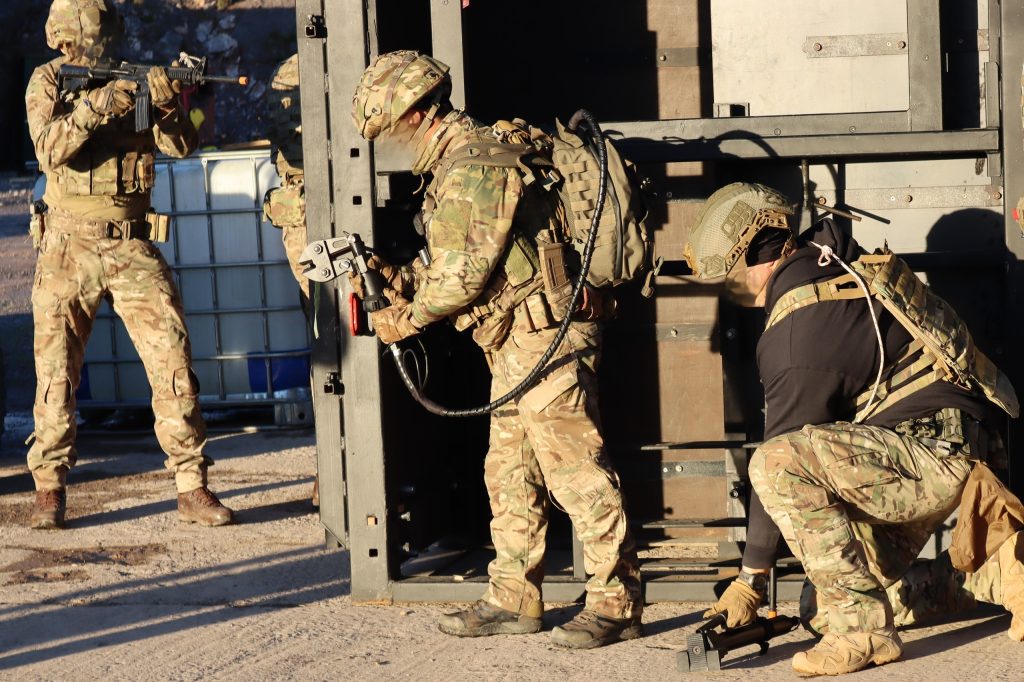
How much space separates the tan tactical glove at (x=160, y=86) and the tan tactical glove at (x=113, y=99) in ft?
0.30

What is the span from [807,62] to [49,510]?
4.22 meters

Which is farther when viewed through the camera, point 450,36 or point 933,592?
point 450,36

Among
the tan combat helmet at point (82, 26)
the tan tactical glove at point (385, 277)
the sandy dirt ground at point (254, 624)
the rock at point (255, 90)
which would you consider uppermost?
the rock at point (255, 90)

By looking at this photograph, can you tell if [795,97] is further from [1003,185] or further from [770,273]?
[770,273]

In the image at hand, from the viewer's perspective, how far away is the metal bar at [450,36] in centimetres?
497

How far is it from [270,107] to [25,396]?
4.72 meters

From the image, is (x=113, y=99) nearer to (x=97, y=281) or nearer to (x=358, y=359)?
(x=97, y=281)

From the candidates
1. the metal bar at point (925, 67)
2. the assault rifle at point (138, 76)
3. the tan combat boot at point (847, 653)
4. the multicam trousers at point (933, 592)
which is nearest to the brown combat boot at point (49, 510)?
the assault rifle at point (138, 76)

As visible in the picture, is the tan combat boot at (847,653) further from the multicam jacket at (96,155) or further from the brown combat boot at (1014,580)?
the multicam jacket at (96,155)

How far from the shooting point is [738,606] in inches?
173

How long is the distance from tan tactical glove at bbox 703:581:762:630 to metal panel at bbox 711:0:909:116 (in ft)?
6.77

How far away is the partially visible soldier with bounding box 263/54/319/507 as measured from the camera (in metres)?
7.54

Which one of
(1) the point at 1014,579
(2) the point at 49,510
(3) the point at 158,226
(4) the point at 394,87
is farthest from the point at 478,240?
(2) the point at 49,510

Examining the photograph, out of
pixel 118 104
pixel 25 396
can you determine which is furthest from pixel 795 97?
pixel 25 396
